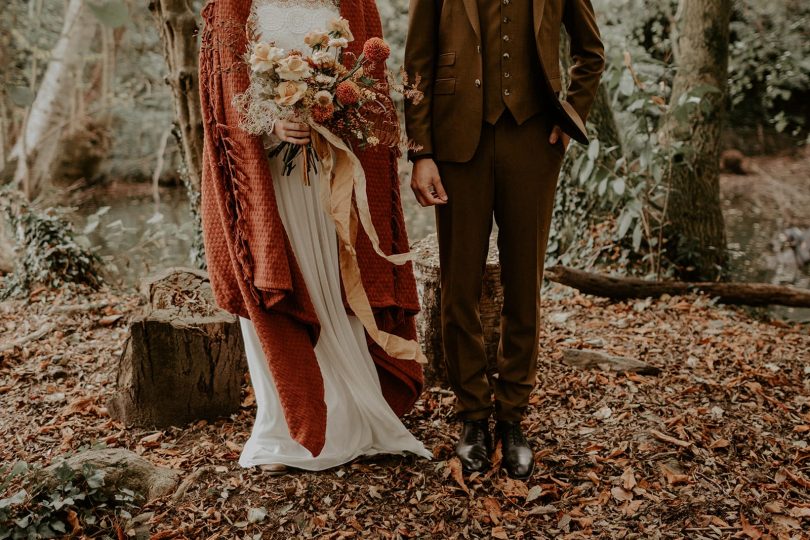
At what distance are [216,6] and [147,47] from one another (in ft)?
29.6

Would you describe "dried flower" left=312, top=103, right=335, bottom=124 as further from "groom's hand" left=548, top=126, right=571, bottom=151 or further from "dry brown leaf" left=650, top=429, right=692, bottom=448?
"dry brown leaf" left=650, top=429, right=692, bottom=448

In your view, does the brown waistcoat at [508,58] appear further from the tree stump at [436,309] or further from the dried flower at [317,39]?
the tree stump at [436,309]

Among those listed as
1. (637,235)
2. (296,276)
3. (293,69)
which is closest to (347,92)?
(293,69)

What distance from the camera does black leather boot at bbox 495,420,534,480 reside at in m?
2.58

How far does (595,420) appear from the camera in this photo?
9.84 feet

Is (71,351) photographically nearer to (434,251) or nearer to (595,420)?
(434,251)

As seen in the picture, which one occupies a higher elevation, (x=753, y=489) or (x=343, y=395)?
(x=343, y=395)

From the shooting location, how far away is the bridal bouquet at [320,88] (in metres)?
2.09

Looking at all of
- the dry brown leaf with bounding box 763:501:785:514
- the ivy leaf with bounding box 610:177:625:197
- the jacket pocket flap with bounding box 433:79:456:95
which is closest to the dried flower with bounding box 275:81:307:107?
the jacket pocket flap with bounding box 433:79:456:95

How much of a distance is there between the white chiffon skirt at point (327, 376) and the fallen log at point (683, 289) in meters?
2.22

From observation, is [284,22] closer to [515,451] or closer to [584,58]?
[584,58]

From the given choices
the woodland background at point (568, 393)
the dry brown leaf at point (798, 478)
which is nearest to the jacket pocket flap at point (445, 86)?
the woodland background at point (568, 393)

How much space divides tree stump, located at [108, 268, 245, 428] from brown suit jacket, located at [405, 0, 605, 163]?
1248mm

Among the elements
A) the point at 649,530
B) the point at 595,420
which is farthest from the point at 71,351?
the point at 649,530
